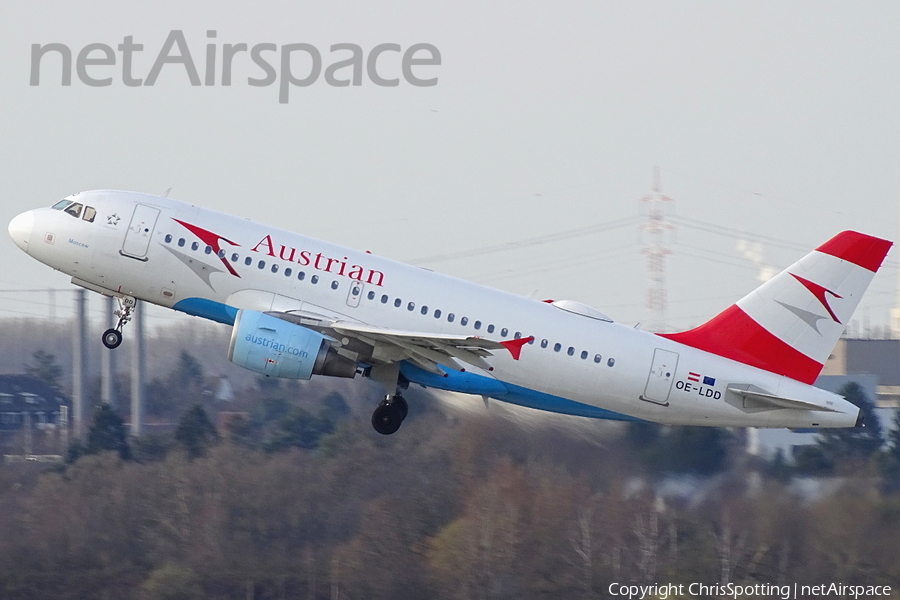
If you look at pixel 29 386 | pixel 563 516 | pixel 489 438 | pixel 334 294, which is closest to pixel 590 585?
pixel 563 516

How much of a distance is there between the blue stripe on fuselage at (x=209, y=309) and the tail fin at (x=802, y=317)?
1065 centimetres

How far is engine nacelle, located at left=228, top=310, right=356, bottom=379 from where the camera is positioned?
27.8m

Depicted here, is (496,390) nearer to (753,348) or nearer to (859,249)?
(753,348)

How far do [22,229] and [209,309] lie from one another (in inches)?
212

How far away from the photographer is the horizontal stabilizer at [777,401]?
2945 cm

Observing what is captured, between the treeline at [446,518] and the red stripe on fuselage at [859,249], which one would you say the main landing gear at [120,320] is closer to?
the treeline at [446,518]

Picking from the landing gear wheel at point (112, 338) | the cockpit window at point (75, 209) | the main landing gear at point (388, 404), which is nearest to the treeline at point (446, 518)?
the main landing gear at point (388, 404)

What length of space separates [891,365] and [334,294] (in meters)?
62.7

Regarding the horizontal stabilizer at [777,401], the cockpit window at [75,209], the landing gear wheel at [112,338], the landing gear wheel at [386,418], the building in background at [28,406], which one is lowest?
the building in background at [28,406]

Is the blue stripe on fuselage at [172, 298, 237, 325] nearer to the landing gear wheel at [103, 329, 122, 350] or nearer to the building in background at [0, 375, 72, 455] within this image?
the landing gear wheel at [103, 329, 122, 350]

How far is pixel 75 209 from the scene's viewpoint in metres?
30.0

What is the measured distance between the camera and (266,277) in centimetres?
2883

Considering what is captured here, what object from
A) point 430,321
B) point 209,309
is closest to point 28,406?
point 209,309

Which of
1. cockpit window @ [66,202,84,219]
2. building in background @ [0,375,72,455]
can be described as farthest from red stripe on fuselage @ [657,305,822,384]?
building in background @ [0,375,72,455]
